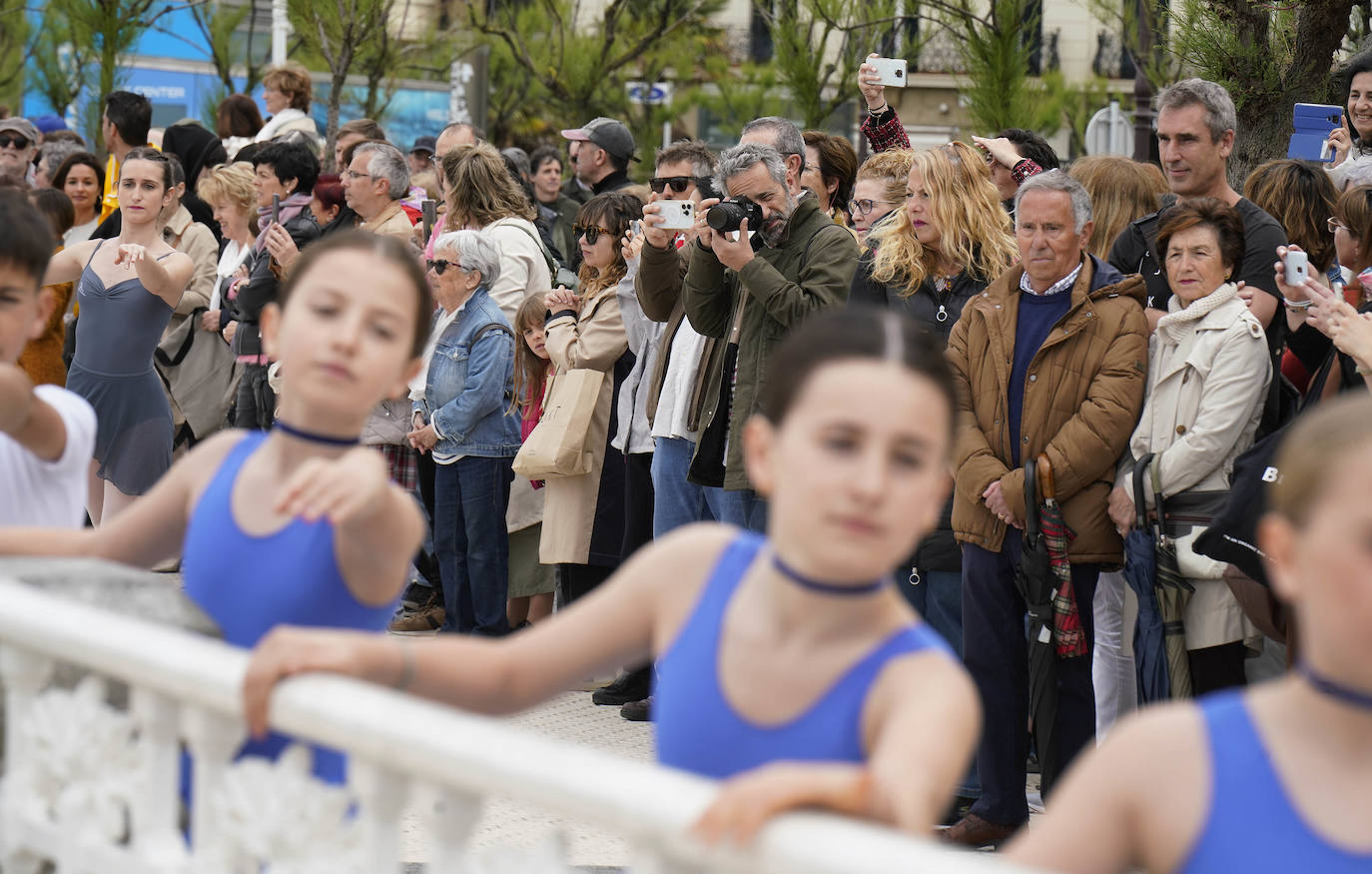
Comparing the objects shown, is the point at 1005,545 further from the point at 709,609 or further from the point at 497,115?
the point at 497,115

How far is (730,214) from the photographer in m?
5.51

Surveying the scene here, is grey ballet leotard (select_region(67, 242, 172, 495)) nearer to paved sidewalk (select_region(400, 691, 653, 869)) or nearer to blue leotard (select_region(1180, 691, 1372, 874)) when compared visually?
paved sidewalk (select_region(400, 691, 653, 869))

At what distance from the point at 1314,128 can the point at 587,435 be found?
3.86 metres

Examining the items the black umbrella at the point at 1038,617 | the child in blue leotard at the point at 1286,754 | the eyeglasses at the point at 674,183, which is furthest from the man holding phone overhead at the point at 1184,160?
the child in blue leotard at the point at 1286,754

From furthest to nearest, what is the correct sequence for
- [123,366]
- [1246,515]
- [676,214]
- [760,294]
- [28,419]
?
[123,366] → [676,214] → [760,294] → [1246,515] → [28,419]

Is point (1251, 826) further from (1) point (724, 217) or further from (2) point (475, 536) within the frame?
(2) point (475, 536)

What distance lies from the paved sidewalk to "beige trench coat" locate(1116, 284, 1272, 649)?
1.87m

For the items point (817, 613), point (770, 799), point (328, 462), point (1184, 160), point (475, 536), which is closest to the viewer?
point (770, 799)

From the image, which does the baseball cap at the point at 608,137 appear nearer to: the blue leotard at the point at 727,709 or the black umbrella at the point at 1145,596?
the black umbrella at the point at 1145,596

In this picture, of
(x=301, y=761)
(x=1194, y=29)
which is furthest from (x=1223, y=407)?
(x=1194, y=29)

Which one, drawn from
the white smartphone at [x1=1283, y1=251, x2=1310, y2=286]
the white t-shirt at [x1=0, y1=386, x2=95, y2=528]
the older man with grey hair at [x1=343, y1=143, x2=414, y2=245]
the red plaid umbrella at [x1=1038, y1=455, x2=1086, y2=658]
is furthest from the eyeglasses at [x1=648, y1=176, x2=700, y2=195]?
the white t-shirt at [x1=0, y1=386, x2=95, y2=528]

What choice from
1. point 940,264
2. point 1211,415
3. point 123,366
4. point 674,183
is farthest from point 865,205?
point 123,366

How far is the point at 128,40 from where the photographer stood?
1753cm

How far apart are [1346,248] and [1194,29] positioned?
13.2ft
